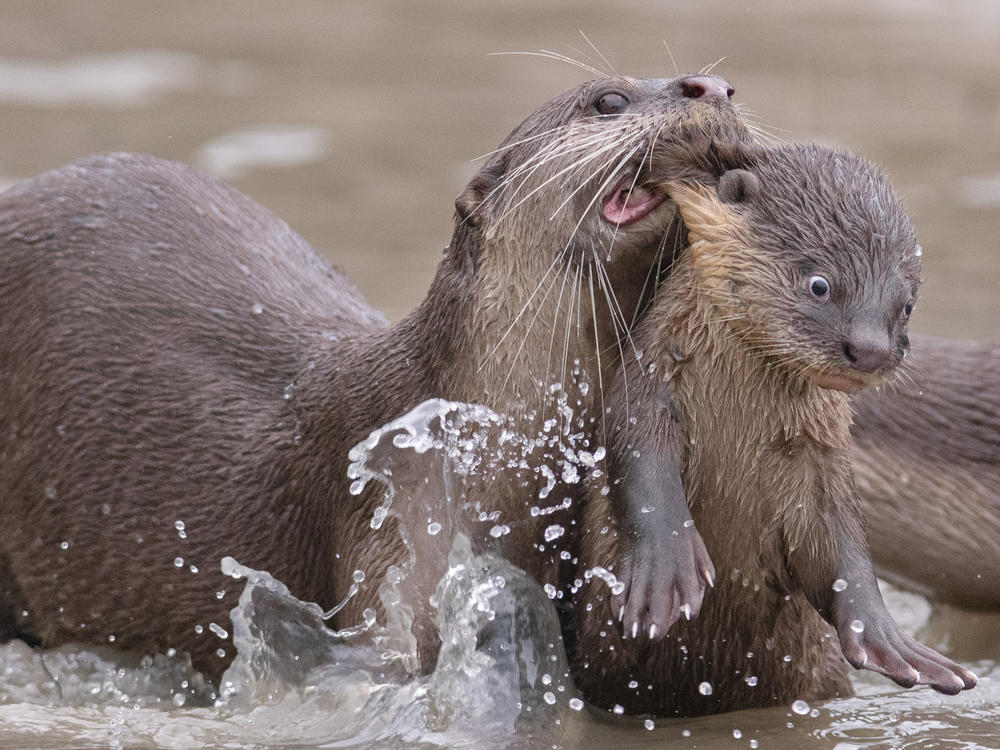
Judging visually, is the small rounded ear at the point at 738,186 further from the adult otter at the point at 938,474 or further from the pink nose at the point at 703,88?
the adult otter at the point at 938,474

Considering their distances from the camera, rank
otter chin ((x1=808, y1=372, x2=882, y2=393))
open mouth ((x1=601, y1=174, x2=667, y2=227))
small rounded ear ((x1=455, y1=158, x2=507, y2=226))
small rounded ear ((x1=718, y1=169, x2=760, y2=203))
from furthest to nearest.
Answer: small rounded ear ((x1=455, y1=158, x2=507, y2=226)), open mouth ((x1=601, y1=174, x2=667, y2=227)), small rounded ear ((x1=718, y1=169, x2=760, y2=203)), otter chin ((x1=808, y1=372, x2=882, y2=393))

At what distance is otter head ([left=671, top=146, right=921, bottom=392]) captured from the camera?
105 inches

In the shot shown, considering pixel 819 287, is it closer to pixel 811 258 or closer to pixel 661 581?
pixel 811 258

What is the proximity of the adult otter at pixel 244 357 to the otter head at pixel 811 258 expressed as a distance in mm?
125

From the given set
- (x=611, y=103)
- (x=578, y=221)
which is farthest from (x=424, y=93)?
(x=578, y=221)

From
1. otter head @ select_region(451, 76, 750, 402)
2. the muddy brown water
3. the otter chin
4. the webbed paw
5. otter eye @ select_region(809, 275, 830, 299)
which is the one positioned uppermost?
the muddy brown water

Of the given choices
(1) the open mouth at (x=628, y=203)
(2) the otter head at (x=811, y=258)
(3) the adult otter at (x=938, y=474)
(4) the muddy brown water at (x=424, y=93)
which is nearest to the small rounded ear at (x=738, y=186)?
(2) the otter head at (x=811, y=258)

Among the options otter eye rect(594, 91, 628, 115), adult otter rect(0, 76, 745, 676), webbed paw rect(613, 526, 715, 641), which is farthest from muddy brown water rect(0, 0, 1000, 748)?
webbed paw rect(613, 526, 715, 641)

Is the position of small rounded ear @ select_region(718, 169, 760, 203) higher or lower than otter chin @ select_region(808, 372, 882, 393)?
higher

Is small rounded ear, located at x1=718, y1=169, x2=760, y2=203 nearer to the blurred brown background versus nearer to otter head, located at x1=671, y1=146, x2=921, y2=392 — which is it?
otter head, located at x1=671, y1=146, x2=921, y2=392

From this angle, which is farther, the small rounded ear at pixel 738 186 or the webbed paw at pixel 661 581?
the small rounded ear at pixel 738 186

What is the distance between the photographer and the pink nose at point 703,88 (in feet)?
9.61

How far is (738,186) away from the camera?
2857 millimetres

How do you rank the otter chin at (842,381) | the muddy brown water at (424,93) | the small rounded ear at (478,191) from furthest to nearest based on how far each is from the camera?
1. the muddy brown water at (424,93)
2. the small rounded ear at (478,191)
3. the otter chin at (842,381)
